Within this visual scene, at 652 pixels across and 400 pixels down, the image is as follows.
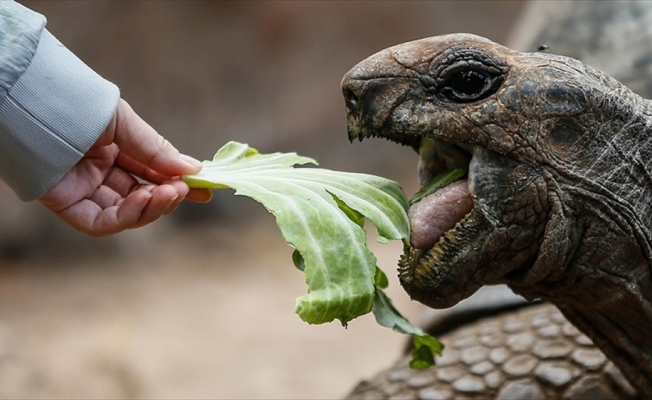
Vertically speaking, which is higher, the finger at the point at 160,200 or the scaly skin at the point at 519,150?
the scaly skin at the point at 519,150

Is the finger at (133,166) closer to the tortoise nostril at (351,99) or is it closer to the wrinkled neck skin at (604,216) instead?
the tortoise nostril at (351,99)

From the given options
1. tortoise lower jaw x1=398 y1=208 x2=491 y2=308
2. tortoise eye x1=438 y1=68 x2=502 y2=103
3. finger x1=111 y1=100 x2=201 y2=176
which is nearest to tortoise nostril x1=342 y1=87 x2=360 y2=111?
tortoise eye x1=438 y1=68 x2=502 y2=103

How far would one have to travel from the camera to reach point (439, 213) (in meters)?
1.79

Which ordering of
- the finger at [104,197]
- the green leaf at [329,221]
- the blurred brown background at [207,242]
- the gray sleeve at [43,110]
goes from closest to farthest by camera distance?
the green leaf at [329,221], the gray sleeve at [43,110], the finger at [104,197], the blurred brown background at [207,242]

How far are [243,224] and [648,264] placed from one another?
204 inches

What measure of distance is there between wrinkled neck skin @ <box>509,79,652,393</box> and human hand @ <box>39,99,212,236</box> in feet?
2.78

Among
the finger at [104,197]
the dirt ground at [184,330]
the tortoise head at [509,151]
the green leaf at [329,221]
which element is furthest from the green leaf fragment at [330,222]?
the dirt ground at [184,330]

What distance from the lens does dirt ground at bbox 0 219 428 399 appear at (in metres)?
4.36

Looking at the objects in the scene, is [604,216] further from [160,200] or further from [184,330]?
[184,330]

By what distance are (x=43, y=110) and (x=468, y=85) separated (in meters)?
1.00

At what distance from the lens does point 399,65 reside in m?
1.74

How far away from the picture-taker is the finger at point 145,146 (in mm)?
2061

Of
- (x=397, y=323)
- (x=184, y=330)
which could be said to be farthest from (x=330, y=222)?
(x=184, y=330)

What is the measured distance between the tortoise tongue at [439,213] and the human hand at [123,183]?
23.2 inches
